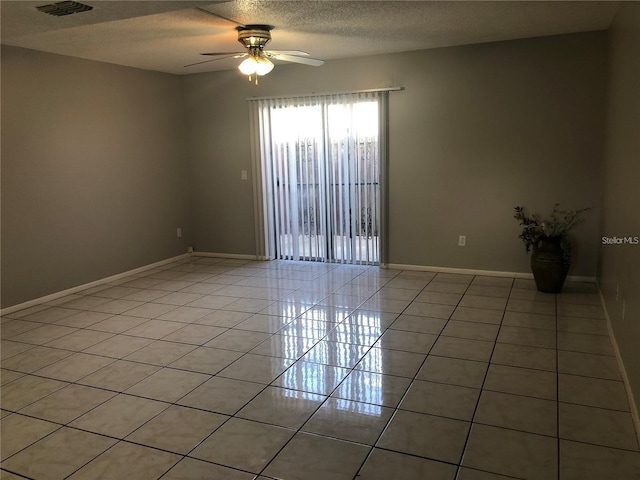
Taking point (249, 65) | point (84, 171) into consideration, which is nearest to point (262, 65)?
point (249, 65)

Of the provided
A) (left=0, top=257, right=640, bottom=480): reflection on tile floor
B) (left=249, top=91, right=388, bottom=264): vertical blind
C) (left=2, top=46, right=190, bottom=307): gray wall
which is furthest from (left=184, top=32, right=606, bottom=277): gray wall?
(left=2, top=46, right=190, bottom=307): gray wall

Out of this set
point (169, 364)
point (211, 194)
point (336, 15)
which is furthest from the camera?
point (211, 194)

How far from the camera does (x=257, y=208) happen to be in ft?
20.7

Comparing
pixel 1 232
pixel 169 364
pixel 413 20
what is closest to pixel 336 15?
pixel 413 20

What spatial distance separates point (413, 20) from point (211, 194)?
360 cm

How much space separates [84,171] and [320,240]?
107 inches

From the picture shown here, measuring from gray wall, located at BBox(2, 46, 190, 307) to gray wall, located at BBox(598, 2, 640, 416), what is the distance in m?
4.79

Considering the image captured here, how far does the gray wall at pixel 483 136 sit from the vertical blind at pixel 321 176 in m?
0.17

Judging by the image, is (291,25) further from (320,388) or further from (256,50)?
(320,388)

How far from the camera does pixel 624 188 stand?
317cm

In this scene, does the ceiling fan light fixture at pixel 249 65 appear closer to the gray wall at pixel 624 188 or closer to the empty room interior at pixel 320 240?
the empty room interior at pixel 320 240

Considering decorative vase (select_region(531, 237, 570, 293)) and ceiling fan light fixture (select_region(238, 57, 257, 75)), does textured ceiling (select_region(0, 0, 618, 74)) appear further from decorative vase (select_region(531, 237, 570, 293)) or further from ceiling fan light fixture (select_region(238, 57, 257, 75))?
decorative vase (select_region(531, 237, 570, 293))

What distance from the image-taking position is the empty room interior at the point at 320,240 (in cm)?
244

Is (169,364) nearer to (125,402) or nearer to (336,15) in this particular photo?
(125,402)
